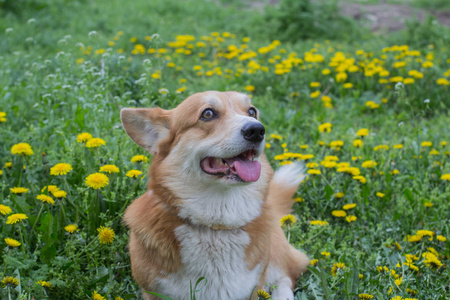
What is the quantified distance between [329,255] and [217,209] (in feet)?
3.05

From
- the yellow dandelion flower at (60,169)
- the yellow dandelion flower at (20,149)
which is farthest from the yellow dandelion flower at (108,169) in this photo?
the yellow dandelion flower at (20,149)

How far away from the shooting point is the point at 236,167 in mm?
2688

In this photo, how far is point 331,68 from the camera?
6434 mm

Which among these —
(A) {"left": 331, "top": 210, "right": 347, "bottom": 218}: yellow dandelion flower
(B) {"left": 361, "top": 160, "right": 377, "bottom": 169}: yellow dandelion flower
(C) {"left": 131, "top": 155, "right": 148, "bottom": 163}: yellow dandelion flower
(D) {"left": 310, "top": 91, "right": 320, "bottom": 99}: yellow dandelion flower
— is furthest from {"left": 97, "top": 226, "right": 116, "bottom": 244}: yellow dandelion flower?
(D) {"left": 310, "top": 91, "right": 320, "bottom": 99}: yellow dandelion flower

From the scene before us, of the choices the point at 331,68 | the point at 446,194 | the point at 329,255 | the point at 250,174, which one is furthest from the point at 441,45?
the point at 250,174

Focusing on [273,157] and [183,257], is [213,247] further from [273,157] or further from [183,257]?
[273,157]

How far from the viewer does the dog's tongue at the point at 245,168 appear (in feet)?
8.70

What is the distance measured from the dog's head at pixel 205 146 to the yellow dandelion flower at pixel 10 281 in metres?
0.89

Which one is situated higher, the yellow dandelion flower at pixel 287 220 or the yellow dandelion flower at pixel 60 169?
the yellow dandelion flower at pixel 60 169

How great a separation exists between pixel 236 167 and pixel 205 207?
11.2 inches

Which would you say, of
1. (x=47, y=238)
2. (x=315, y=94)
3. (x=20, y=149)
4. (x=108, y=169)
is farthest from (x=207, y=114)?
(x=315, y=94)

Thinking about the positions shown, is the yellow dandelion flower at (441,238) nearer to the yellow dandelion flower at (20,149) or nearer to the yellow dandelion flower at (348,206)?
the yellow dandelion flower at (348,206)

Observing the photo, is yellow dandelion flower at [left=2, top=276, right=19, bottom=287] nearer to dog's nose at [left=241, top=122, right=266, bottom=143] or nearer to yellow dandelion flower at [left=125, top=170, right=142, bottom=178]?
yellow dandelion flower at [left=125, top=170, right=142, bottom=178]

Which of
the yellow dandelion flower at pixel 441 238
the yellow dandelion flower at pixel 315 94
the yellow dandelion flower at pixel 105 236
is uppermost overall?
the yellow dandelion flower at pixel 105 236
